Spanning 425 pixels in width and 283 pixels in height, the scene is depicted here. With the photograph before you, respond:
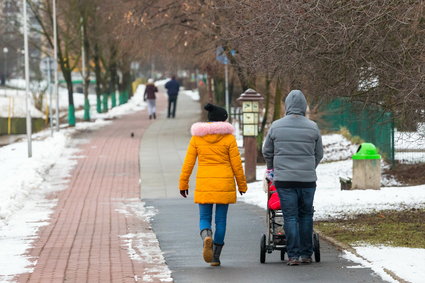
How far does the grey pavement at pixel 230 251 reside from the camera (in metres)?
8.96

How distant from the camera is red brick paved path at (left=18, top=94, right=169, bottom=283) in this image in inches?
377

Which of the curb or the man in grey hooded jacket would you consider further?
the man in grey hooded jacket

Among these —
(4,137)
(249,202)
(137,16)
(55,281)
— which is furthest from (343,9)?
(4,137)

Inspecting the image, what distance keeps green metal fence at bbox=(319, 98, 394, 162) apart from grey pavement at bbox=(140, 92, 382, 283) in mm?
1945

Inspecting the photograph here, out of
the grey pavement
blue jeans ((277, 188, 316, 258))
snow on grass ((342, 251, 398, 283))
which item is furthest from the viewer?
blue jeans ((277, 188, 316, 258))

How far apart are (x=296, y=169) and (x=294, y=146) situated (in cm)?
21

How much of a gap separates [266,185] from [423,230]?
2.80 m

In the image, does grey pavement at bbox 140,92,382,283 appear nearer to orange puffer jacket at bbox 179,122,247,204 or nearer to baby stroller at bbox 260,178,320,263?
baby stroller at bbox 260,178,320,263

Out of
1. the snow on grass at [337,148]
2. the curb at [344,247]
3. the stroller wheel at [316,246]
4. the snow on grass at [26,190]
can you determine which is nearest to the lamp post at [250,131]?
the snow on grass at [26,190]

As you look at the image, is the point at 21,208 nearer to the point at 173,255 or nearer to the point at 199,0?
the point at 173,255

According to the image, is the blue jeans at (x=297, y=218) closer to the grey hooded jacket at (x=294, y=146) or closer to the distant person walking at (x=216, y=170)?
the grey hooded jacket at (x=294, y=146)

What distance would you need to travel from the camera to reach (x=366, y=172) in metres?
16.1

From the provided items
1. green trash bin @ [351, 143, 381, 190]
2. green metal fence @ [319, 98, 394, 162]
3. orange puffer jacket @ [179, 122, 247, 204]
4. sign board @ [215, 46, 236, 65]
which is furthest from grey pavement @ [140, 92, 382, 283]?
sign board @ [215, 46, 236, 65]

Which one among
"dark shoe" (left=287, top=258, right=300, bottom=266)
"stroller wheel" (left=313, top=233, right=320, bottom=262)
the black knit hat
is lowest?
"dark shoe" (left=287, top=258, right=300, bottom=266)
